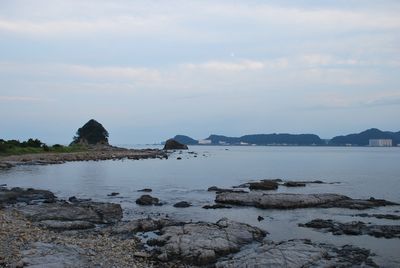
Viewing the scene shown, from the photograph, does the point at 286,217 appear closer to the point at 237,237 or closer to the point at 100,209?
the point at 237,237

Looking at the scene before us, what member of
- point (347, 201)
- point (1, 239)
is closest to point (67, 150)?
point (347, 201)

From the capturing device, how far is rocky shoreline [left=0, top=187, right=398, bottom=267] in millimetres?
18469

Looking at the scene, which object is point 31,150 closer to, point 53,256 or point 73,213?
point 73,213

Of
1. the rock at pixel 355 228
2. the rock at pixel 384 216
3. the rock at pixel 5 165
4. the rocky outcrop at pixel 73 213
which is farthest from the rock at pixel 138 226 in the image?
the rock at pixel 5 165

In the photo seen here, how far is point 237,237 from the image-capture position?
2334 centimetres

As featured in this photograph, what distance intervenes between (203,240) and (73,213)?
11619mm

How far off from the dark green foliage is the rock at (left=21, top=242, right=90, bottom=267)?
515 feet

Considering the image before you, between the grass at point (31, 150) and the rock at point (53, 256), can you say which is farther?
the grass at point (31, 150)

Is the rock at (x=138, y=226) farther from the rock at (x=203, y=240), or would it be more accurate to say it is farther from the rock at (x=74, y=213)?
the rock at (x=74, y=213)

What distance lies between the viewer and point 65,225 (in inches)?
1037

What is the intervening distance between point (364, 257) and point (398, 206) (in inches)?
789

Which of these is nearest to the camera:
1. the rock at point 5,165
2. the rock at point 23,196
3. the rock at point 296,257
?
the rock at point 296,257

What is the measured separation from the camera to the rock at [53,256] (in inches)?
A: 672

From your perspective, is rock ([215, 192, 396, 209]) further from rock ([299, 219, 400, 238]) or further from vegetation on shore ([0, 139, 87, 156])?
vegetation on shore ([0, 139, 87, 156])
